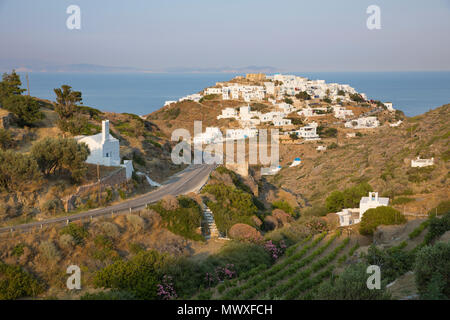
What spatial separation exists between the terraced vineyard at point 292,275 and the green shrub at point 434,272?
3.34m

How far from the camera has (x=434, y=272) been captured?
10.1 metres

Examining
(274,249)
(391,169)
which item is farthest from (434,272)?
(391,169)

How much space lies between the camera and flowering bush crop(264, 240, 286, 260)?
17531 mm

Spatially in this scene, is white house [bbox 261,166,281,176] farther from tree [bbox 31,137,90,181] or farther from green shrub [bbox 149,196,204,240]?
tree [bbox 31,137,90,181]

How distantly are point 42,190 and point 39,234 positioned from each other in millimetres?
4052

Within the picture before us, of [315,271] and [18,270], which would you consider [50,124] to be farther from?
[315,271]

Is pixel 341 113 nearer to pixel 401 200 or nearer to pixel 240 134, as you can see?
pixel 240 134

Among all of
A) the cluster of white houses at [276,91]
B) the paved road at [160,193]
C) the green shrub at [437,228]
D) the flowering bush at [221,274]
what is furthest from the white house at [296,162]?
the cluster of white houses at [276,91]

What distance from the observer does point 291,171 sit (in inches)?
1970

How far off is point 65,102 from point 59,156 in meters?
12.0

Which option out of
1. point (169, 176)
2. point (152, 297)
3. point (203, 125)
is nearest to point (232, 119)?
point (203, 125)

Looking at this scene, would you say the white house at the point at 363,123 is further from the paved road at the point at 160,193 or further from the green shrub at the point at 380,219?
the green shrub at the point at 380,219

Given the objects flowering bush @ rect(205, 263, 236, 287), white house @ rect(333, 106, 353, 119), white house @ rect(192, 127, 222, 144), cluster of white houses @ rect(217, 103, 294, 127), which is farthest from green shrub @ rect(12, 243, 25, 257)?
white house @ rect(333, 106, 353, 119)

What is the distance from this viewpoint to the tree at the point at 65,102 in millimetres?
29750
